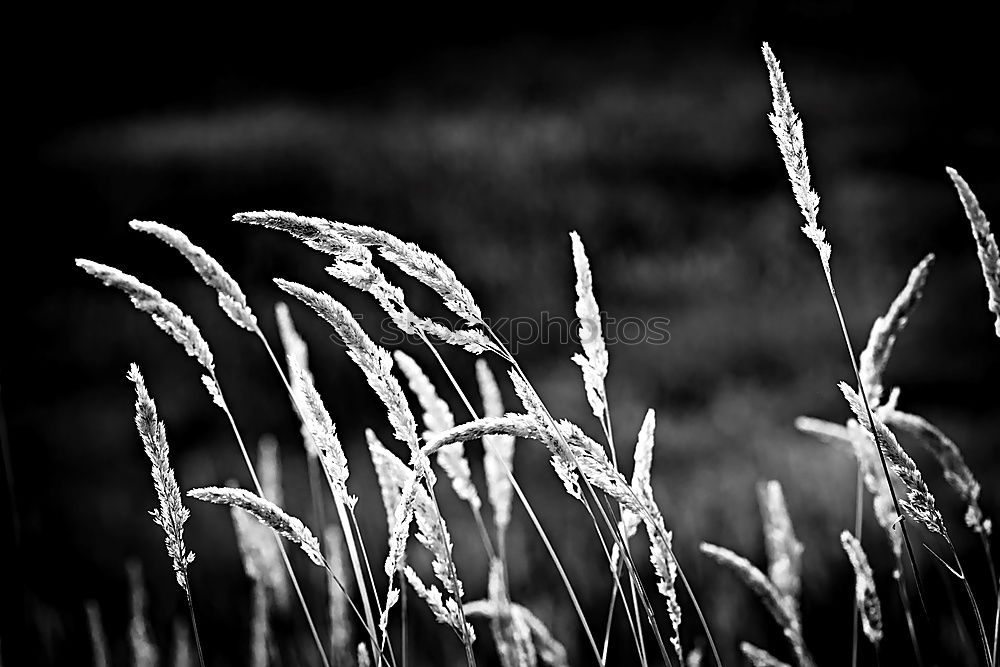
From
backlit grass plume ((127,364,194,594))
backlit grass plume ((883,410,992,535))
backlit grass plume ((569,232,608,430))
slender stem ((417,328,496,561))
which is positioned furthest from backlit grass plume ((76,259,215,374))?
backlit grass plume ((883,410,992,535))

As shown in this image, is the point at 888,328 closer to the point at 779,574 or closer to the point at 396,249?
the point at 779,574

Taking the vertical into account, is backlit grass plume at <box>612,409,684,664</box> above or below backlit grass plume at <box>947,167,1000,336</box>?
below

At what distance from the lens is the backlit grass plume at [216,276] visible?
123cm

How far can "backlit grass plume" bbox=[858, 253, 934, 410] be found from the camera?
54.2 inches

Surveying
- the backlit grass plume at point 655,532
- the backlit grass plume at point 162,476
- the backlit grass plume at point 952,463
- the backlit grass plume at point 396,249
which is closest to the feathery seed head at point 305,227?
the backlit grass plume at point 396,249

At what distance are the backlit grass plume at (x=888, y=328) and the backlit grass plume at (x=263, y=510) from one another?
92 cm

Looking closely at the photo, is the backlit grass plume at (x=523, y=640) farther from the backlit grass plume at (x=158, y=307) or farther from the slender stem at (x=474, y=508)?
the backlit grass plume at (x=158, y=307)

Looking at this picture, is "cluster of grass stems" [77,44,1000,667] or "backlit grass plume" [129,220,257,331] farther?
"backlit grass plume" [129,220,257,331]

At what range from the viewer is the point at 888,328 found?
56.2 inches

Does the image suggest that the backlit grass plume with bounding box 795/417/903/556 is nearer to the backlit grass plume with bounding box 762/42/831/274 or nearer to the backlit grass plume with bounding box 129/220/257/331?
the backlit grass plume with bounding box 762/42/831/274

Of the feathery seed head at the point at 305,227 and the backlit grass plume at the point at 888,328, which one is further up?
the feathery seed head at the point at 305,227

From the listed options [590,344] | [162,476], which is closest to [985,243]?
[590,344]

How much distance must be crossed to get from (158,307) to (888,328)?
1193mm

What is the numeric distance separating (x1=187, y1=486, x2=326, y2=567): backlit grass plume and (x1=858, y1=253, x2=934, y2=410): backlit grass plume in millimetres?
920
